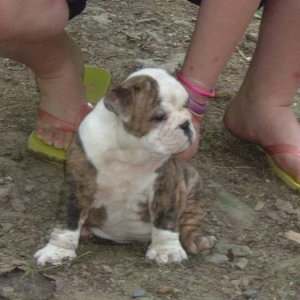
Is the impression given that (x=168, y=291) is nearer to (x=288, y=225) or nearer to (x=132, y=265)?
(x=132, y=265)

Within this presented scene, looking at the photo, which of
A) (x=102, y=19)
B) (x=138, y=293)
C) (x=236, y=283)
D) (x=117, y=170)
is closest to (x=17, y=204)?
(x=117, y=170)

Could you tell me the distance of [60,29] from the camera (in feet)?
8.46

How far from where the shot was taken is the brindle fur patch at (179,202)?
89.9 inches

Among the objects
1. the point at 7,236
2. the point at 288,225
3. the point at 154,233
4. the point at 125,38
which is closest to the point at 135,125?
the point at 154,233

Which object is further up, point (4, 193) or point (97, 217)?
point (97, 217)

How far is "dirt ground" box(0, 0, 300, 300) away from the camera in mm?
2182

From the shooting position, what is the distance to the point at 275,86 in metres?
2.89

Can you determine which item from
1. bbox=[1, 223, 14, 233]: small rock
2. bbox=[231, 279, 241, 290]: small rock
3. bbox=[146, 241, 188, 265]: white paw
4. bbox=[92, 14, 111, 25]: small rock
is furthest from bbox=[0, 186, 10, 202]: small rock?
bbox=[92, 14, 111, 25]: small rock

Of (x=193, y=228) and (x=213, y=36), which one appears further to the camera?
(x=213, y=36)

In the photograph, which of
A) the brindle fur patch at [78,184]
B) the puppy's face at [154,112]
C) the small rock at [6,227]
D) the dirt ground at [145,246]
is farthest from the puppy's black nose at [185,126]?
the small rock at [6,227]

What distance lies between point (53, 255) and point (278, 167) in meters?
0.89

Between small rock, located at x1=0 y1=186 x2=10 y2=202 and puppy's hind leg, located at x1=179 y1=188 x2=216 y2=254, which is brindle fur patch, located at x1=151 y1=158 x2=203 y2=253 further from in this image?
small rock, located at x1=0 y1=186 x2=10 y2=202

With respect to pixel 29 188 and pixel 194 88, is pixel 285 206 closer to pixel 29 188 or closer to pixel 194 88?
pixel 194 88

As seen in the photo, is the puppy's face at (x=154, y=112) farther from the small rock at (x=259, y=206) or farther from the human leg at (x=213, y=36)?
the small rock at (x=259, y=206)
